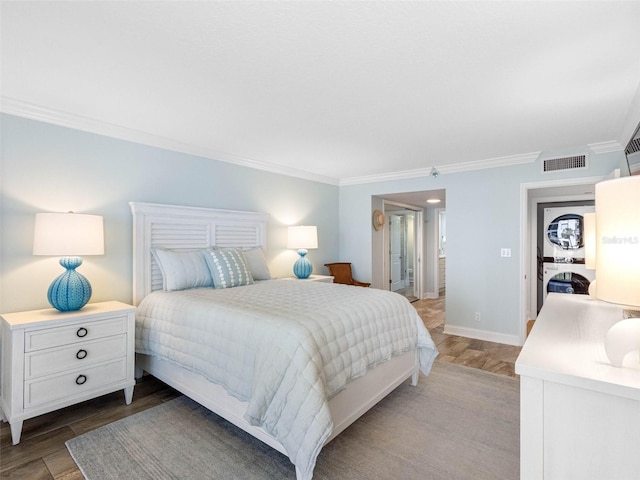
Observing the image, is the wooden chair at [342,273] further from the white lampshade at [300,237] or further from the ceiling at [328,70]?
the ceiling at [328,70]

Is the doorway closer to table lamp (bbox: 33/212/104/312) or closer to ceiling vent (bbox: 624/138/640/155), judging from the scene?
ceiling vent (bbox: 624/138/640/155)

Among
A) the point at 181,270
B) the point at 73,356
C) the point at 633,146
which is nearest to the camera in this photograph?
the point at 73,356

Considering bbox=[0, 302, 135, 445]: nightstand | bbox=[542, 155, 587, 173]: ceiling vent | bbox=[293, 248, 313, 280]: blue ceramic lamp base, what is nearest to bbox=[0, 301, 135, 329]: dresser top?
bbox=[0, 302, 135, 445]: nightstand

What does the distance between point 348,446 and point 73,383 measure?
6.39ft

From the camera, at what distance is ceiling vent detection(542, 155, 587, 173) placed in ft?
11.7

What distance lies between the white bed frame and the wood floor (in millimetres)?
210

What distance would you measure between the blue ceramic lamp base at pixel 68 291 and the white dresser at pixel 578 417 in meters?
2.80

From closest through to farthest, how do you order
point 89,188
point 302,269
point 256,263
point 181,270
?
Answer: point 89,188 → point 181,270 → point 256,263 → point 302,269

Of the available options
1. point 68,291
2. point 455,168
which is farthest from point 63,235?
point 455,168

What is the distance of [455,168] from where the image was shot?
4402mm

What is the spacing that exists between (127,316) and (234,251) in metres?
1.24

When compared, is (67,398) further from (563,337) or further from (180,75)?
(563,337)

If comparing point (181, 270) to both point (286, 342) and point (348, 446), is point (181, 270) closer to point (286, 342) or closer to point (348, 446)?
point (286, 342)

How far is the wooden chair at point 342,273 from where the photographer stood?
5098 mm
